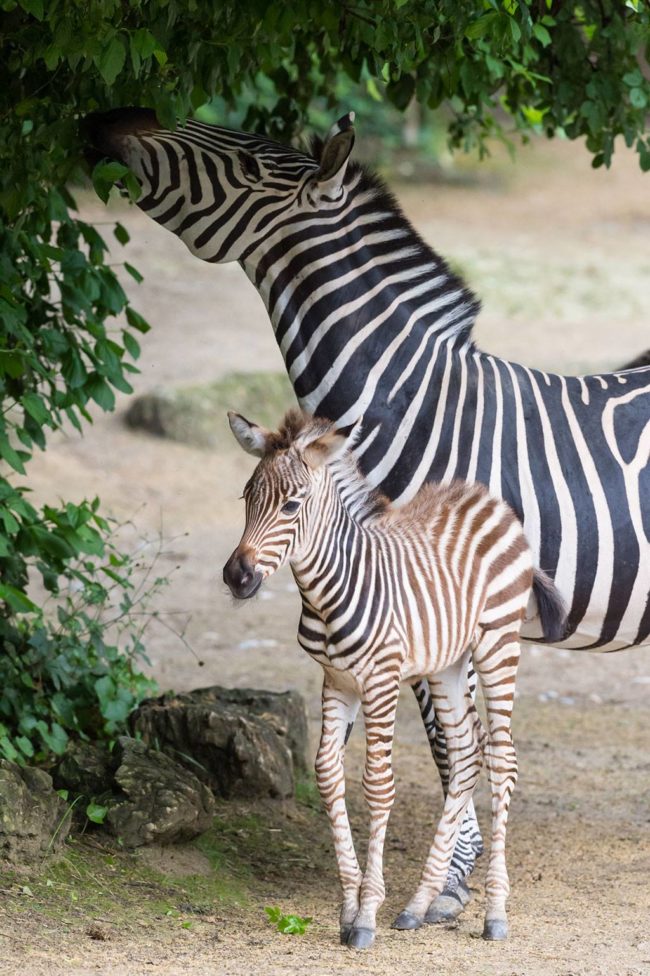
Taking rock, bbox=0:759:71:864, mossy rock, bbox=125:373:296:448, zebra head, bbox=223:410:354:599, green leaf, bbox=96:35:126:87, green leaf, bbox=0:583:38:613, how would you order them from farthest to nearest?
mossy rock, bbox=125:373:296:448
green leaf, bbox=0:583:38:613
rock, bbox=0:759:71:864
zebra head, bbox=223:410:354:599
green leaf, bbox=96:35:126:87

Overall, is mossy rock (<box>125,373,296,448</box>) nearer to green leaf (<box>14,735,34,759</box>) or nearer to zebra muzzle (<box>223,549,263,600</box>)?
green leaf (<box>14,735,34,759</box>)

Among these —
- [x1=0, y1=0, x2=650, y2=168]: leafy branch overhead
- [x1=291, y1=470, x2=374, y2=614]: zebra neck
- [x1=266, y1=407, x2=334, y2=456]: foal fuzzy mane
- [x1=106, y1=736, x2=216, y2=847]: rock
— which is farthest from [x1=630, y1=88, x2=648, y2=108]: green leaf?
[x1=106, y1=736, x2=216, y2=847]: rock

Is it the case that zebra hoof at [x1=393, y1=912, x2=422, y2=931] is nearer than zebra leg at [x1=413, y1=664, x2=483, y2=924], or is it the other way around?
zebra hoof at [x1=393, y1=912, x2=422, y2=931]

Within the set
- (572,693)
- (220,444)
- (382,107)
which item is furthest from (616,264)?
(572,693)

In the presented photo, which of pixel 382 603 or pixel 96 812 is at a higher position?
pixel 382 603

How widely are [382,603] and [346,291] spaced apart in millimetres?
1432

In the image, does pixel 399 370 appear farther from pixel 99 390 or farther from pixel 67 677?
pixel 67 677

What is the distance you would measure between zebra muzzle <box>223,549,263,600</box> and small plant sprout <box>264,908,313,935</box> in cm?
135

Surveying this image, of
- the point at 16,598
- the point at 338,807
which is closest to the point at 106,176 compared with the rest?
the point at 16,598

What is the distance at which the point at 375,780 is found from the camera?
4539mm

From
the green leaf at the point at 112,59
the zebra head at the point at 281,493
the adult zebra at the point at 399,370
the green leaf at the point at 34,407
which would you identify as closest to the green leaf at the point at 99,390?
the green leaf at the point at 34,407

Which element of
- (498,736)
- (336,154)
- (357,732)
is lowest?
(357,732)

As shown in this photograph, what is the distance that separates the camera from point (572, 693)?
9.12 metres

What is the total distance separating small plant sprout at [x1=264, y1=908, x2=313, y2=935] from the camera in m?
4.66
